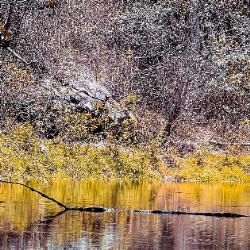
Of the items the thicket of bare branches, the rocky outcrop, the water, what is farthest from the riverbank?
the thicket of bare branches

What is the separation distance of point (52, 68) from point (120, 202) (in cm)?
1293

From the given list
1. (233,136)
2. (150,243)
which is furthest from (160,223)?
(233,136)

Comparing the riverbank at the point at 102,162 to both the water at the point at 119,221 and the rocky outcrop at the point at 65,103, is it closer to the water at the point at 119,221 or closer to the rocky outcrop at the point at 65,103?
the rocky outcrop at the point at 65,103

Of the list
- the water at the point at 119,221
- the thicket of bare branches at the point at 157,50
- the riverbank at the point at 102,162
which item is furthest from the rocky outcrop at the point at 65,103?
the water at the point at 119,221

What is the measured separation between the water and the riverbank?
2070 millimetres

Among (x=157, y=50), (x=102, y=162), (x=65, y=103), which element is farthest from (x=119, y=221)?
(x=157, y=50)

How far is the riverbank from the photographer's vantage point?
71.9 feet

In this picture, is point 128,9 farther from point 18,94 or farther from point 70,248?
point 70,248

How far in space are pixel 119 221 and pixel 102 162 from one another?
39.3ft

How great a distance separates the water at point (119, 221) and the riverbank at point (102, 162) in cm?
207

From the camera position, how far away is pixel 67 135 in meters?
24.6

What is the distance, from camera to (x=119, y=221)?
12055mm

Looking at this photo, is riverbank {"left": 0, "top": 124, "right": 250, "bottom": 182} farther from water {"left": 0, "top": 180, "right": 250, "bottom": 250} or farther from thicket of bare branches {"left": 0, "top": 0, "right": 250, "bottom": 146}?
thicket of bare branches {"left": 0, "top": 0, "right": 250, "bottom": 146}

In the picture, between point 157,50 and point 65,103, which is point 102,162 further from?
point 157,50
